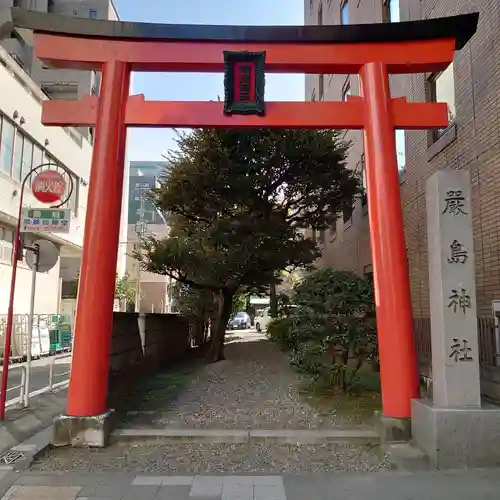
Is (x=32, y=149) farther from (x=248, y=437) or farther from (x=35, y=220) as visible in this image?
A: (x=248, y=437)

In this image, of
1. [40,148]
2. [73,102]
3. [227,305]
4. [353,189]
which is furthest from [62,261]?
[73,102]

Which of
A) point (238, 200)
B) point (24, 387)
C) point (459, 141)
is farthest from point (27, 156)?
point (459, 141)

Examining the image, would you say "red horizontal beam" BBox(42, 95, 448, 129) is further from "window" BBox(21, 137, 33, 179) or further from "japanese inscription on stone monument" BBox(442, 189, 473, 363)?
"window" BBox(21, 137, 33, 179)

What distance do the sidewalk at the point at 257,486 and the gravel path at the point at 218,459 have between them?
23 cm

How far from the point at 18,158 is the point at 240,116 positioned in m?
14.0

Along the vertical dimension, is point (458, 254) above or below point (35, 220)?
below

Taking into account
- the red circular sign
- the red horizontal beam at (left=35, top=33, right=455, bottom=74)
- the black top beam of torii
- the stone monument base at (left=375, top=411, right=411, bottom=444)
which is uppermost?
the black top beam of torii

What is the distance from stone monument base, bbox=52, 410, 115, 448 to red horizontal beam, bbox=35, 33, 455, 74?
4.94 m

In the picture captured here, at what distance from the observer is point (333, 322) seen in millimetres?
7660

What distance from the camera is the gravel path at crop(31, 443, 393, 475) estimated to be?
5395 mm

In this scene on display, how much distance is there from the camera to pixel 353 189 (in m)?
13.2

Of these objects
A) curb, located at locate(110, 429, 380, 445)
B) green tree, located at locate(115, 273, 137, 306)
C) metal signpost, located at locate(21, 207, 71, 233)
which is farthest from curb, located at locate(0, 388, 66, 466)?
green tree, located at locate(115, 273, 137, 306)

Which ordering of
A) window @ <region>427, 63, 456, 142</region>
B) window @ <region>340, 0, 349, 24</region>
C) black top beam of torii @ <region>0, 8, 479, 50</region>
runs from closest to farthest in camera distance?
black top beam of torii @ <region>0, 8, 479, 50</region> < window @ <region>427, 63, 456, 142</region> < window @ <region>340, 0, 349, 24</region>

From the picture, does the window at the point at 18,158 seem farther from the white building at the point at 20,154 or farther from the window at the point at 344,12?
the window at the point at 344,12
